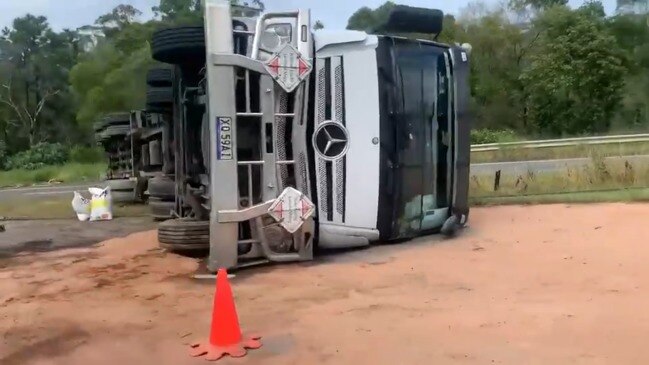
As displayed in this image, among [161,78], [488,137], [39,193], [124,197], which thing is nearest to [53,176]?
[39,193]

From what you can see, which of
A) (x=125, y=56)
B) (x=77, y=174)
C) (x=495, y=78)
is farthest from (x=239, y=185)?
(x=125, y=56)

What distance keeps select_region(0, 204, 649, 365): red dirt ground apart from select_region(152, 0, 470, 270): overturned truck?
0.29 metres

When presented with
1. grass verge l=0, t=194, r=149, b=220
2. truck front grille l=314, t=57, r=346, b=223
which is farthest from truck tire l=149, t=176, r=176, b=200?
truck front grille l=314, t=57, r=346, b=223

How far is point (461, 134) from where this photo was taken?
693cm

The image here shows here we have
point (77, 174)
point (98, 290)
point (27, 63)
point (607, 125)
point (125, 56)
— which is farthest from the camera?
point (27, 63)

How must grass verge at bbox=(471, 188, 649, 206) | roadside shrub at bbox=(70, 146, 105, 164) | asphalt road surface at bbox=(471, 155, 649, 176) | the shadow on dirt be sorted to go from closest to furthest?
the shadow on dirt → grass verge at bbox=(471, 188, 649, 206) → asphalt road surface at bbox=(471, 155, 649, 176) → roadside shrub at bbox=(70, 146, 105, 164)

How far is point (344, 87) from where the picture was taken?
21.0ft

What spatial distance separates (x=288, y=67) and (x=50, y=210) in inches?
296

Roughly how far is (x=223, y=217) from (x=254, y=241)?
397mm

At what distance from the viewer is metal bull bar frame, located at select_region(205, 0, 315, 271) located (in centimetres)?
575

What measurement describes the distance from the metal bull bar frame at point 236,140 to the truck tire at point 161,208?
2.96 metres

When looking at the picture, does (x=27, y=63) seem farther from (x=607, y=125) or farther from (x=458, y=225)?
(x=458, y=225)

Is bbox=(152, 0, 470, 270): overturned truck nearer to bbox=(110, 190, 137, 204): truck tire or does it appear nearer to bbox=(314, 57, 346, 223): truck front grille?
bbox=(314, 57, 346, 223): truck front grille

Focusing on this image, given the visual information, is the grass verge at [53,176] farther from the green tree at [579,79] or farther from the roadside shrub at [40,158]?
the green tree at [579,79]
